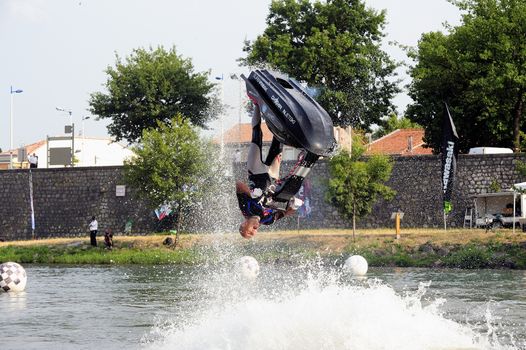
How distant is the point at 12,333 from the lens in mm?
23641

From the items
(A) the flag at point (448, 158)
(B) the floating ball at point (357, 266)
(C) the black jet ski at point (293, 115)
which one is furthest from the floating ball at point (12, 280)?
(A) the flag at point (448, 158)

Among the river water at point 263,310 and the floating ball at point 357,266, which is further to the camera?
the floating ball at point 357,266

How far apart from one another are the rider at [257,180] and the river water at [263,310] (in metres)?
3.21

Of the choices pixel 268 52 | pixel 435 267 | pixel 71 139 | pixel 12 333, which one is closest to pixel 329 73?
pixel 268 52

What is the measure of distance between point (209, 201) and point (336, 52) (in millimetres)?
25656

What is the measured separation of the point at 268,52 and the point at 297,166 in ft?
216

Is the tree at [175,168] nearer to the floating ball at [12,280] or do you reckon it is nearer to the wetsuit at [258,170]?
the floating ball at [12,280]

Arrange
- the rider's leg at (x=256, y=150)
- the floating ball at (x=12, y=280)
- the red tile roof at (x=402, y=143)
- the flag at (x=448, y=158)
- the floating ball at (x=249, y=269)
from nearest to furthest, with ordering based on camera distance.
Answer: the rider's leg at (x=256, y=150) → the floating ball at (x=12, y=280) → the floating ball at (x=249, y=269) → the flag at (x=448, y=158) → the red tile roof at (x=402, y=143)

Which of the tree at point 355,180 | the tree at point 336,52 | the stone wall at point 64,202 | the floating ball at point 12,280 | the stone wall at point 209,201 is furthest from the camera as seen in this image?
the tree at point 336,52

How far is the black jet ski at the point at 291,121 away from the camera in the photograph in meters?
13.9

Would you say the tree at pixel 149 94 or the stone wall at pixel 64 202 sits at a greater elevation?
the tree at pixel 149 94

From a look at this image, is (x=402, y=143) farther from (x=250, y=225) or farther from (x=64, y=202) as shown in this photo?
(x=250, y=225)

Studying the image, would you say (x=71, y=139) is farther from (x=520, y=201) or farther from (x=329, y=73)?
(x=520, y=201)

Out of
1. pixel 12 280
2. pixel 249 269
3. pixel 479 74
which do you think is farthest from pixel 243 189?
pixel 479 74
